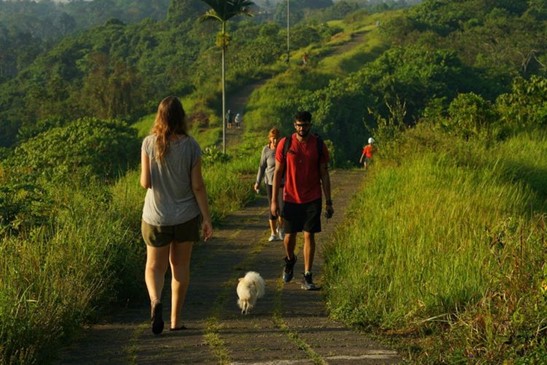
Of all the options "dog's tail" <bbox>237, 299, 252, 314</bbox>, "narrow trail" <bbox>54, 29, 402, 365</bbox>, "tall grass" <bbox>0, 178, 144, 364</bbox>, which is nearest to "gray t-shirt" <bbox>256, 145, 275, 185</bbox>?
"narrow trail" <bbox>54, 29, 402, 365</bbox>

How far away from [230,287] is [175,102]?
2555mm

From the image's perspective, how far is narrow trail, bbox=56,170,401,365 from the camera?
536cm

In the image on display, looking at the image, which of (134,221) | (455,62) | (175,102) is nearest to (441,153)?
(134,221)

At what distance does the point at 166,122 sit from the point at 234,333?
60.2 inches

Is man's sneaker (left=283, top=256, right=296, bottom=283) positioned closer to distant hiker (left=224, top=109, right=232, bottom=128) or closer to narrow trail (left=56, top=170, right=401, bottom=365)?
narrow trail (left=56, top=170, right=401, bottom=365)

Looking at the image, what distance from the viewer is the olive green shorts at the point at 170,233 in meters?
6.04

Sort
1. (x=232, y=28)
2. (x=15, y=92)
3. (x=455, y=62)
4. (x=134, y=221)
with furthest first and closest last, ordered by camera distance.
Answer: (x=232, y=28)
(x=15, y=92)
(x=455, y=62)
(x=134, y=221)

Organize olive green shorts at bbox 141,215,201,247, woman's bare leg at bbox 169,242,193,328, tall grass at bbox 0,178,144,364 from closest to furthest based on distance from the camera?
tall grass at bbox 0,178,144,364 → olive green shorts at bbox 141,215,201,247 → woman's bare leg at bbox 169,242,193,328

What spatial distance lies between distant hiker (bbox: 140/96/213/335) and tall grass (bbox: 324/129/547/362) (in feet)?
4.48

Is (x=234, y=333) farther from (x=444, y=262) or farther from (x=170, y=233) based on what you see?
(x=444, y=262)

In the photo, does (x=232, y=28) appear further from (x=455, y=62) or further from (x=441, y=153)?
(x=441, y=153)

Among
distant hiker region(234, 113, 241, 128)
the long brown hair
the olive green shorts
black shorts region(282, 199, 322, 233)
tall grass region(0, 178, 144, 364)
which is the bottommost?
distant hiker region(234, 113, 241, 128)

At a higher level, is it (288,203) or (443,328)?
(288,203)

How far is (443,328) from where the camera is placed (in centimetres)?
571
